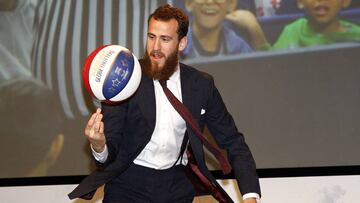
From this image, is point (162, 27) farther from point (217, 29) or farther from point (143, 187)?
point (217, 29)

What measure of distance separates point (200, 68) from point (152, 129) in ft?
4.82

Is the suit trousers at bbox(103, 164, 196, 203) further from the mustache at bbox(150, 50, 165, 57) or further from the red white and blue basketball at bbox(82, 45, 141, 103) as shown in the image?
the mustache at bbox(150, 50, 165, 57)

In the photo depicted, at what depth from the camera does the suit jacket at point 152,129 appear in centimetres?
271

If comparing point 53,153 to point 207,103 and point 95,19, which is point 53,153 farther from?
point 207,103

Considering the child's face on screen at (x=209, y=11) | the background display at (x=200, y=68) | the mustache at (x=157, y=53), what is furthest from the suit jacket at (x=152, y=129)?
the child's face on screen at (x=209, y=11)

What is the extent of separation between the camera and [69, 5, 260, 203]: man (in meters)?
2.76

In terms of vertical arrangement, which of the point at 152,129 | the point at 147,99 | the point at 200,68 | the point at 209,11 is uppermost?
the point at 209,11

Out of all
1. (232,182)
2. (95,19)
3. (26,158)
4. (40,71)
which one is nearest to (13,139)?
(26,158)

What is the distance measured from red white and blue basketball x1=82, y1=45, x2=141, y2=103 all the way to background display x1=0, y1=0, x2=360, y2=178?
1.61m

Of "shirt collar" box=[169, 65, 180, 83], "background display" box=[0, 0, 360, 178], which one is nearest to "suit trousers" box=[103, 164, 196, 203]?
"shirt collar" box=[169, 65, 180, 83]

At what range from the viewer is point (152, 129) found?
2.81m

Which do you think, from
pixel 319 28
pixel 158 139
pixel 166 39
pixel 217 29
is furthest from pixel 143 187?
pixel 319 28

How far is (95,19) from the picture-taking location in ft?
14.5

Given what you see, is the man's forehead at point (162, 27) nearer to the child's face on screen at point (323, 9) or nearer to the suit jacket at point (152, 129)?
the suit jacket at point (152, 129)
